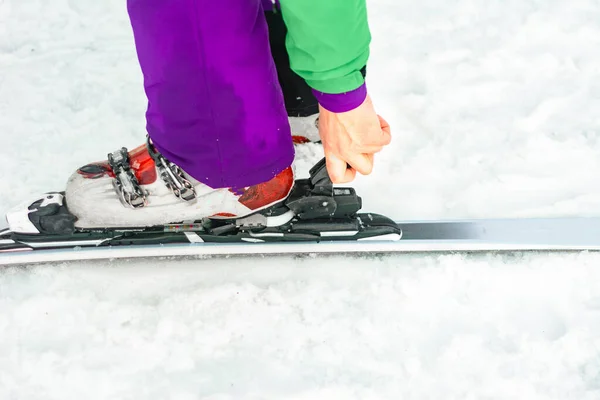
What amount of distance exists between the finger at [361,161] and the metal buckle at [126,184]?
541 millimetres

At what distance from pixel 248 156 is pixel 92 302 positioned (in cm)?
58

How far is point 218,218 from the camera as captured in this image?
150 centimetres

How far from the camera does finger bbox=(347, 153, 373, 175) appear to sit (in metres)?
1.26

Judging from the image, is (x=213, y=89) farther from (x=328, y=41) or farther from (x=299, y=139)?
(x=299, y=139)

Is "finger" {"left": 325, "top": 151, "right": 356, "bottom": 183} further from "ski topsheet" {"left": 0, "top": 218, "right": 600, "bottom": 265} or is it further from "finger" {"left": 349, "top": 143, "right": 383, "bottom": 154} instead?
"ski topsheet" {"left": 0, "top": 218, "right": 600, "bottom": 265}

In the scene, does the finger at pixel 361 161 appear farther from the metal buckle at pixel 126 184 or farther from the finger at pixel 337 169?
the metal buckle at pixel 126 184

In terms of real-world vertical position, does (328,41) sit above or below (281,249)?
above

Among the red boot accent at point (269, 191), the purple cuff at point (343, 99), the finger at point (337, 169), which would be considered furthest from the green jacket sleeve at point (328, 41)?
the red boot accent at point (269, 191)

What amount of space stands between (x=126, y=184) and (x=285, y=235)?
1.46 feet

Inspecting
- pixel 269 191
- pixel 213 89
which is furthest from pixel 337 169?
pixel 213 89

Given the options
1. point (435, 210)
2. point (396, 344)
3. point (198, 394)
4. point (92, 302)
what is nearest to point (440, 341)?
point (396, 344)

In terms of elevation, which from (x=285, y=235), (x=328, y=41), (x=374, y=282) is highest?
(x=328, y=41)

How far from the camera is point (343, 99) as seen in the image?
1113 millimetres

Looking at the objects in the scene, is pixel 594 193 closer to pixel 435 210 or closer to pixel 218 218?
pixel 435 210
